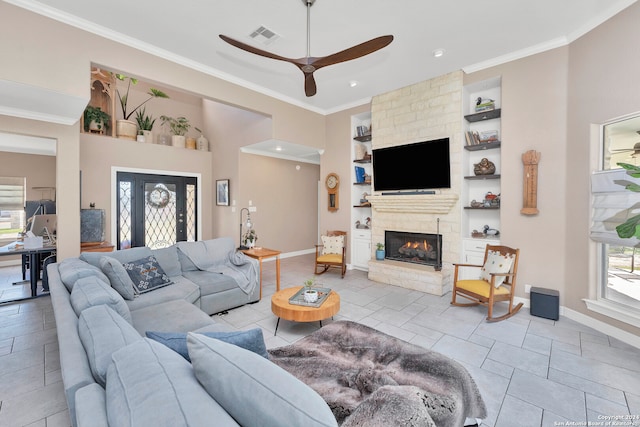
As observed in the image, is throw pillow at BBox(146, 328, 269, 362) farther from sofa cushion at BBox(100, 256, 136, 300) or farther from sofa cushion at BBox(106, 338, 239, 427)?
sofa cushion at BBox(100, 256, 136, 300)

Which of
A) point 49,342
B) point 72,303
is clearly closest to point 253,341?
point 72,303

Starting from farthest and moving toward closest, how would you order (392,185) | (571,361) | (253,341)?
1. (392,185)
2. (571,361)
3. (253,341)

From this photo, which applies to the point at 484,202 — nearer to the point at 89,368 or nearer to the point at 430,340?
the point at 430,340

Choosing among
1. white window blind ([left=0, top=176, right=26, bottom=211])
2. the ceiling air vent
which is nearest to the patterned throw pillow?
the ceiling air vent

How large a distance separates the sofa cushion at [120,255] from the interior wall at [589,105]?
5.26 m

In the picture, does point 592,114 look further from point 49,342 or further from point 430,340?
point 49,342

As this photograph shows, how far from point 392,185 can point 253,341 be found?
4.23 meters

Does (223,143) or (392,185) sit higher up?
(223,143)

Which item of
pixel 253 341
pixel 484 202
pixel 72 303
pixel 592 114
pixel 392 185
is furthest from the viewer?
pixel 392 185

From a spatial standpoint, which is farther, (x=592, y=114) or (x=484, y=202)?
(x=484, y=202)

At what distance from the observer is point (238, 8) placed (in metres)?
2.94

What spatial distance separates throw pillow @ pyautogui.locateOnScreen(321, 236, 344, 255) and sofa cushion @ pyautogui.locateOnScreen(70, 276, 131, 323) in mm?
3877

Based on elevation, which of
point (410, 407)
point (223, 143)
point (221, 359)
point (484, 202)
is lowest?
point (410, 407)

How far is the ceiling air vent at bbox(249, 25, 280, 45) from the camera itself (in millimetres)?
3292
